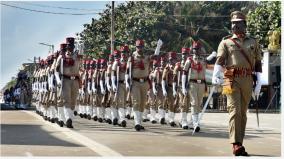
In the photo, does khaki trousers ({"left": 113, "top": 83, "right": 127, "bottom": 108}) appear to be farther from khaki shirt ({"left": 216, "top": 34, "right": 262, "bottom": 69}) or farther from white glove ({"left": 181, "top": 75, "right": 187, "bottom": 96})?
khaki shirt ({"left": 216, "top": 34, "right": 262, "bottom": 69})

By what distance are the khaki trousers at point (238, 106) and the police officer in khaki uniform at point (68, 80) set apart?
7.64 meters

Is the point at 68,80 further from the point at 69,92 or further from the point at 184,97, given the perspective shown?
the point at 184,97

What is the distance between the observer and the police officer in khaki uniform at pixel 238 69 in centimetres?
1141

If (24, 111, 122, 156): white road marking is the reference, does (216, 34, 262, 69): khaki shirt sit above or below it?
above

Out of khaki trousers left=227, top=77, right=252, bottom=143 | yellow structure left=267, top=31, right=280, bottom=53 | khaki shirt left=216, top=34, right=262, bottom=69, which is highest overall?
yellow structure left=267, top=31, right=280, bottom=53

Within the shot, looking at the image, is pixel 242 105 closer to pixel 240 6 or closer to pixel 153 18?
pixel 153 18

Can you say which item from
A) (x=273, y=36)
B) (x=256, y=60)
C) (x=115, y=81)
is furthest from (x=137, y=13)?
(x=256, y=60)

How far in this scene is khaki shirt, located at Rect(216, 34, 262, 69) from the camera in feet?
37.9

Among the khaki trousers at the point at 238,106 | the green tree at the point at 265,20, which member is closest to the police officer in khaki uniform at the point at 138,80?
the khaki trousers at the point at 238,106

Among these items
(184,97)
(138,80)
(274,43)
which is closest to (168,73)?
(184,97)

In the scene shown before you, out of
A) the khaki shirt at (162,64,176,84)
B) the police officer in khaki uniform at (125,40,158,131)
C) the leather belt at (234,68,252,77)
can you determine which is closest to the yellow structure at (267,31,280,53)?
the khaki shirt at (162,64,176,84)

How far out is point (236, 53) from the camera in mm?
11555

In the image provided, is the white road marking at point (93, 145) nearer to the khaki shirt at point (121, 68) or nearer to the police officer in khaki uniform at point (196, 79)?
the police officer in khaki uniform at point (196, 79)

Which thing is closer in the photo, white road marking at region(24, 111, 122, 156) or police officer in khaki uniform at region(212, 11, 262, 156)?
white road marking at region(24, 111, 122, 156)
